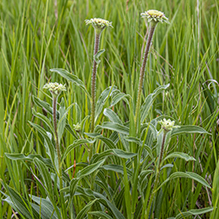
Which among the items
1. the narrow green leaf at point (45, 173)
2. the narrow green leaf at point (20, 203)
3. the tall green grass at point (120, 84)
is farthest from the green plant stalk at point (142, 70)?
the narrow green leaf at point (20, 203)

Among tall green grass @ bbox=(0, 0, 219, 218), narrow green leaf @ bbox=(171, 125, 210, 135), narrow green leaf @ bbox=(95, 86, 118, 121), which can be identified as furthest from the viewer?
tall green grass @ bbox=(0, 0, 219, 218)

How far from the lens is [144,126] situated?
0.79m

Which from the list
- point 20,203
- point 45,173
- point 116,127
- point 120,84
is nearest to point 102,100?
point 116,127

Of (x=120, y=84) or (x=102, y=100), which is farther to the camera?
(x=120, y=84)

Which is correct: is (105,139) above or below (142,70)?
below

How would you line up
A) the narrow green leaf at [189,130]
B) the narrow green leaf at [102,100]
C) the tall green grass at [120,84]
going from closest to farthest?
the narrow green leaf at [189,130]
the narrow green leaf at [102,100]
the tall green grass at [120,84]

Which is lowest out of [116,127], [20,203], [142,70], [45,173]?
[20,203]

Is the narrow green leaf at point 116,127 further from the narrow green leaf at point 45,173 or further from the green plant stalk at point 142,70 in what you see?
the narrow green leaf at point 45,173

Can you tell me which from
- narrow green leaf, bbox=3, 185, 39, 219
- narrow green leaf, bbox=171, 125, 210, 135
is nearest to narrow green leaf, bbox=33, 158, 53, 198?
narrow green leaf, bbox=3, 185, 39, 219

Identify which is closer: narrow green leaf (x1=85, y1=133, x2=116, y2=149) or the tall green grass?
narrow green leaf (x1=85, y1=133, x2=116, y2=149)

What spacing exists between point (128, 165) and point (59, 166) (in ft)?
0.78

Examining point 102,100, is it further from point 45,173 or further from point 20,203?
point 20,203

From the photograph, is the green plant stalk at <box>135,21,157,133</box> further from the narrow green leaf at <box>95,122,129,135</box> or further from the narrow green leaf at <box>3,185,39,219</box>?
the narrow green leaf at <box>3,185,39,219</box>

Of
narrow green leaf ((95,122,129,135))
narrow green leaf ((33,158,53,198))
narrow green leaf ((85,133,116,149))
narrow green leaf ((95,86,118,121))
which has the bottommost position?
narrow green leaf ((33,158,53,198))
